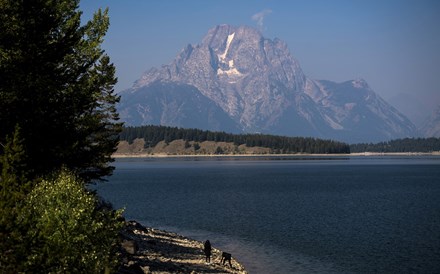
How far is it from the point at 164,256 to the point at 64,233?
26.1m

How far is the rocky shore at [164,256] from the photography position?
43.9 meters

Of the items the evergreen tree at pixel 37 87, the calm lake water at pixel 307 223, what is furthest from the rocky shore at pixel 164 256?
the evergreen tree at pixel 37 87

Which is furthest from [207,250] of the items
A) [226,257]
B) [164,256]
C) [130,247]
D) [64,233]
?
[64,233]

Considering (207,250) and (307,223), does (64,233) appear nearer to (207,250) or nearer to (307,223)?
(207,250)

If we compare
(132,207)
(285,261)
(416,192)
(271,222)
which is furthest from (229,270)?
(416,192)

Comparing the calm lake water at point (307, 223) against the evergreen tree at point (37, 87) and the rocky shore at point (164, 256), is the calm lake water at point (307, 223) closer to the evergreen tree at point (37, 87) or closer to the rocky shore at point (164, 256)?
the rocky shore at point (164, 256)

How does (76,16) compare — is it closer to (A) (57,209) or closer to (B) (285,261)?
(A) (57,209)

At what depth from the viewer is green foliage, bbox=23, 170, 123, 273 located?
24484 millimetres

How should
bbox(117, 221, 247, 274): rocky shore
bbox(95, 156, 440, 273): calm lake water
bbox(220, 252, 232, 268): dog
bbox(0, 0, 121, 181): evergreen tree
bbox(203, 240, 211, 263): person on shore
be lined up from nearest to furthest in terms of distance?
1. bbox(0, 0, 121, 181): evergreen tree
2. bbox(117, 221, 247, 274): rocky shore
3. bbox(203, 240, 211, 263): person on shore
4. bbox(220, 252, 232, 268): dog
5. bbox(95, 156, 440, 273): calm lake water

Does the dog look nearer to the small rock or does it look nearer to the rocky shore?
the rocky shore

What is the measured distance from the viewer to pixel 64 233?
27047mm

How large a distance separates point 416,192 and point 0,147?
5065 inches

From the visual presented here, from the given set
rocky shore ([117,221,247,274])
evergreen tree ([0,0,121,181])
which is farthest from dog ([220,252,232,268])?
evergreen tree ([0,0,121,181])

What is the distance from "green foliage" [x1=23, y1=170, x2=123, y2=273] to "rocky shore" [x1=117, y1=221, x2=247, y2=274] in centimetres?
672
